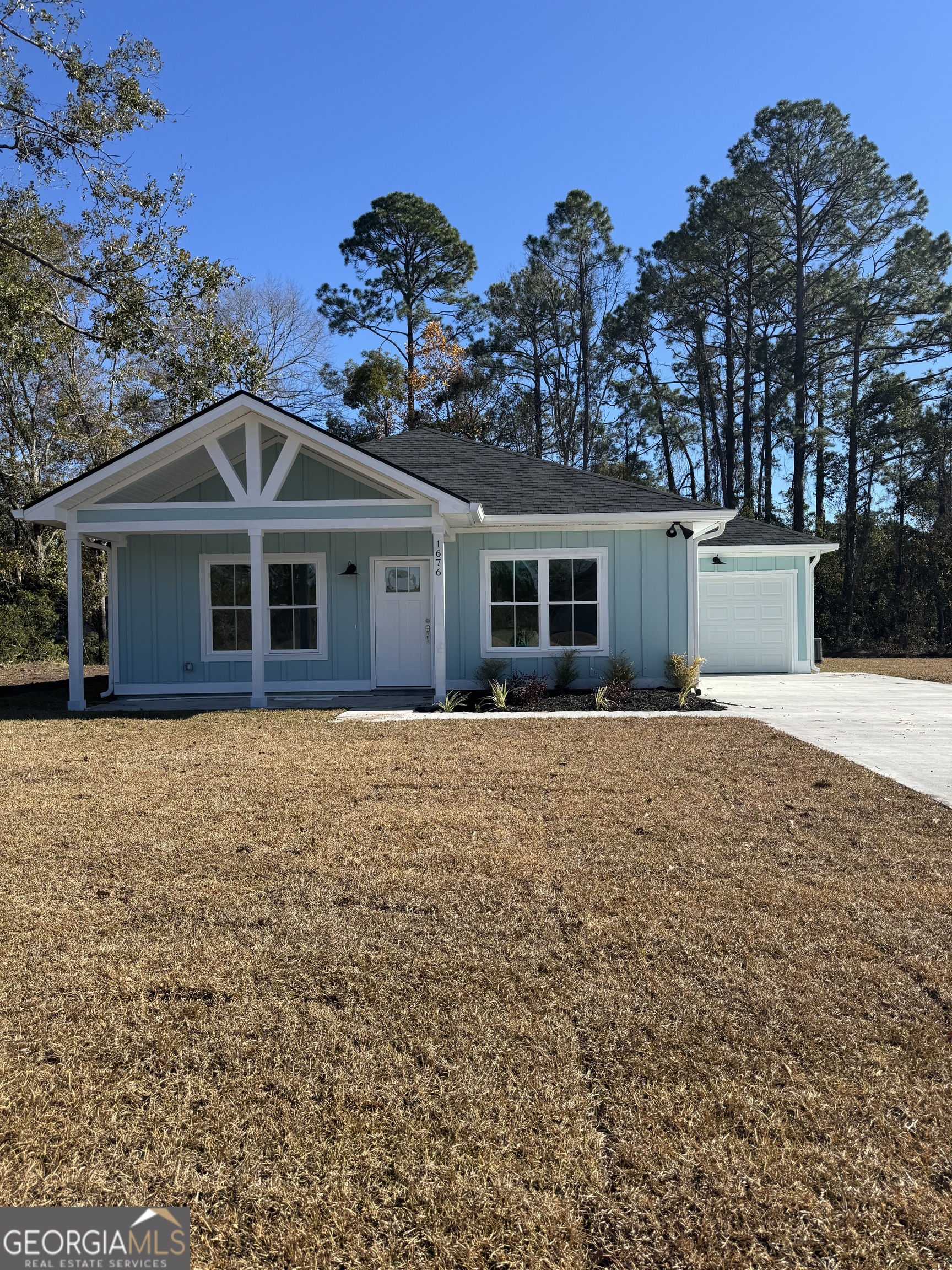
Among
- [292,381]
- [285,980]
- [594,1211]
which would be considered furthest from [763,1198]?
[292,381]

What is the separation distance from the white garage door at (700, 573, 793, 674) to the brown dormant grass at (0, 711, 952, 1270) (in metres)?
12.0

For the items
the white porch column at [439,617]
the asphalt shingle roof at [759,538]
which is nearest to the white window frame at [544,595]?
the white porch column at [439,617]

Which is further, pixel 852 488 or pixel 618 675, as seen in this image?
pixel 852 488

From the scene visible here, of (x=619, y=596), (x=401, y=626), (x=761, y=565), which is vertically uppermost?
(x=761, y=565)

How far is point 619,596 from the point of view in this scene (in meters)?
13.1

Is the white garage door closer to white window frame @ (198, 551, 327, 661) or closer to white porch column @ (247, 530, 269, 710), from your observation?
white window frame @ (198, 551, 327, 661)

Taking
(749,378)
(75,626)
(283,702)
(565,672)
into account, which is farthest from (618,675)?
(749,378)

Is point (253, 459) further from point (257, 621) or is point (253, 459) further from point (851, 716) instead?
point (851, 716)

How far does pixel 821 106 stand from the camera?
26078 millimetres

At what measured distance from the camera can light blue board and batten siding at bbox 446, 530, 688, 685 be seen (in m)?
13.1

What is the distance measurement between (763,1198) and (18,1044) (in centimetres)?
238

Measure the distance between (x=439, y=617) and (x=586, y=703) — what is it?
2453 millimetres

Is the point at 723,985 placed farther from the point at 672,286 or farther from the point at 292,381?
the point at 672,286

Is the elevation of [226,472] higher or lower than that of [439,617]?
higher
